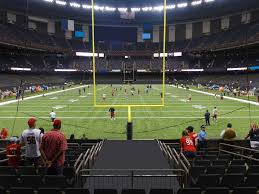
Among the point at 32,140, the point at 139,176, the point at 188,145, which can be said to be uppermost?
the point at 32,140

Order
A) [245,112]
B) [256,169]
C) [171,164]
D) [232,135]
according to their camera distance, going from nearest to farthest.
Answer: [256,169], [171,164], [232,135], [245,112]

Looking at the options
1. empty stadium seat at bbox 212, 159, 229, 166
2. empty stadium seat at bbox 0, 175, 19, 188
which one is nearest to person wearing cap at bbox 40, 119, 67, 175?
empty stadium seat at bbox 0, 175, 19, 188

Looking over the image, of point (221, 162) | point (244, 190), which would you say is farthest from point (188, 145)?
point (244, 190)

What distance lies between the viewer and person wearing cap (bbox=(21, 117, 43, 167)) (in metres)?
6.11

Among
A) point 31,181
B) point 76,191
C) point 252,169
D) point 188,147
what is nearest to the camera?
point 76,191

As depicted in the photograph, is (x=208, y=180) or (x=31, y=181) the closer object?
(x=31, y=181)

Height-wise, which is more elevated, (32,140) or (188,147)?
(32,140)

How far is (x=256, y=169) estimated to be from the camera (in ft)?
21.1

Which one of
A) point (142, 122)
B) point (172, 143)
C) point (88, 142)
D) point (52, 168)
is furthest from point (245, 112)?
point (52, 168)

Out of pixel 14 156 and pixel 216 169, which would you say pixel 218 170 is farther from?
pixel 14 156

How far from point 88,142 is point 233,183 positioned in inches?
281

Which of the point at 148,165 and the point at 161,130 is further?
the point at 161,130

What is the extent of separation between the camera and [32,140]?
20.1 ft

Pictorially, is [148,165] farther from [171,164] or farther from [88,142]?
[88,142]
